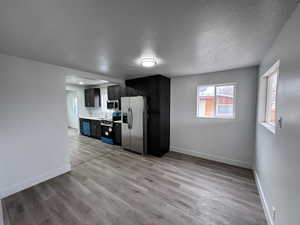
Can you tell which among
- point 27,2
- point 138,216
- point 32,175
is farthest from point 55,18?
point 32,175

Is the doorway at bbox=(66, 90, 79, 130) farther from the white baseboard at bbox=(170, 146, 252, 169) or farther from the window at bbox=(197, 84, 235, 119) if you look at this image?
→ the window at bbox=(197, 84, 235, 119)

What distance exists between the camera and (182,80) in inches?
151

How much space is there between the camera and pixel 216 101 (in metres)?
3.42

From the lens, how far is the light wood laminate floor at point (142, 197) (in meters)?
1.69

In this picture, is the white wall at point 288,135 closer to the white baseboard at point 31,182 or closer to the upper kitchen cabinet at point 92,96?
the white baseboard at point 31,182

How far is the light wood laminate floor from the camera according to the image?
1.69 meters

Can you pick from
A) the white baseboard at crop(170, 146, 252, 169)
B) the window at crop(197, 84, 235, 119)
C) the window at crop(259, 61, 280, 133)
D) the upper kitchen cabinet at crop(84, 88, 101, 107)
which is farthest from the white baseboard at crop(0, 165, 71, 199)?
Answer: the window at crop(259, 61, 280, 133)

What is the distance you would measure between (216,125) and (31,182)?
4257 millimetres

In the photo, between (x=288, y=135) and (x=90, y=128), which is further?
(x=90, y=128)

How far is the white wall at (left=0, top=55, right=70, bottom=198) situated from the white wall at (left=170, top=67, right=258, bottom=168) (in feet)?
9.99

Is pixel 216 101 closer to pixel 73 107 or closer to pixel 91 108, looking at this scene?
pixel 91 108

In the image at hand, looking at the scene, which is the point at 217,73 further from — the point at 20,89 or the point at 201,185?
the point at 20,89

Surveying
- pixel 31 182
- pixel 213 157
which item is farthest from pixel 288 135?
pixel 31 182

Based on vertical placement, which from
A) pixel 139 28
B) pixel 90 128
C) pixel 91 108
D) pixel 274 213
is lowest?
pixel 274 213
